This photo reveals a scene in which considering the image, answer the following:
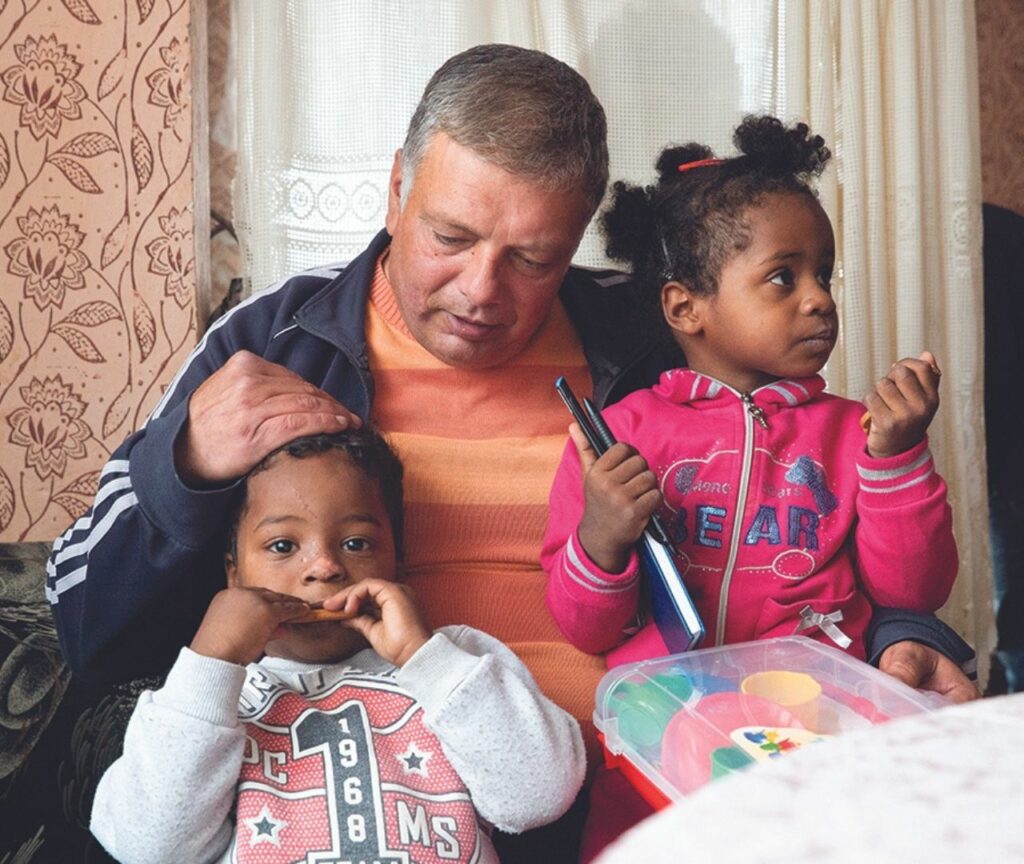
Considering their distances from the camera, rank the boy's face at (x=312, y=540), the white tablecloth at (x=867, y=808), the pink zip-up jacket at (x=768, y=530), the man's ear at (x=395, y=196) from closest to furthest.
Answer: the white tablecloth at (x=867, y=808)
the boy's face at (x=312, y=540)
the pink zip-up jacket at (x=768, y=530)
the man's ear at (x=395, y=196)

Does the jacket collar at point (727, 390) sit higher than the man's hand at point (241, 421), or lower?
lower

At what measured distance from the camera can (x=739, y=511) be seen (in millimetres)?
1379

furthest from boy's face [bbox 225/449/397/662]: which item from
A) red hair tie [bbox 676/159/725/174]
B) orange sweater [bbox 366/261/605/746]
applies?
red hair tie [bbox 676/159/725/174]

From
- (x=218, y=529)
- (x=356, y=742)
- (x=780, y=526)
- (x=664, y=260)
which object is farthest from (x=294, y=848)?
(x=664, y=260)

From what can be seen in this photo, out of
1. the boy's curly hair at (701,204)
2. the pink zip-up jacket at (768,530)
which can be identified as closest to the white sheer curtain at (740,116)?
the boy's curly hair at (701,204)

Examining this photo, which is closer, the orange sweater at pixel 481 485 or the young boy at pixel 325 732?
the young boy at pixel 325 732

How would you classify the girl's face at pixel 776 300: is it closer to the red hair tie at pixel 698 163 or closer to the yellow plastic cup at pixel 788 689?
the red hair tie at pixel 698 163

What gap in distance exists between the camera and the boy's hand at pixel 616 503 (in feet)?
4.10

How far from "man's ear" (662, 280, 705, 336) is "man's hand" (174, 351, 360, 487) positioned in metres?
0.46

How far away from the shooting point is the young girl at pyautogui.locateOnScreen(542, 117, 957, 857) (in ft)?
4.32

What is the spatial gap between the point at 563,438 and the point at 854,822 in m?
1.22

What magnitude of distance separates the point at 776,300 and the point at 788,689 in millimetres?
514

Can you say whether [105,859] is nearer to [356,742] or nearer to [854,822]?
[356,742]

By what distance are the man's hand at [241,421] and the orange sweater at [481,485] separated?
187mm
